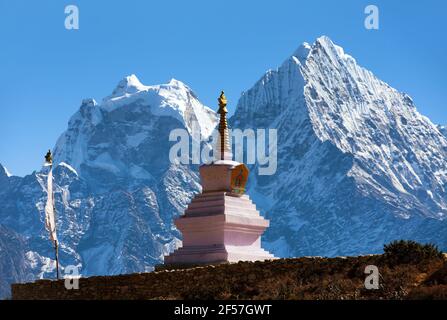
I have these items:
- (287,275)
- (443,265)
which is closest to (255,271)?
(287,275)

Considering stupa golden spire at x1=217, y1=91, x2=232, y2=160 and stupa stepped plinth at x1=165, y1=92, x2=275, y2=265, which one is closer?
stupa stepped plinth at x1=165, y1=92, x2=275, y2=265

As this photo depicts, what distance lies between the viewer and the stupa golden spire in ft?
182

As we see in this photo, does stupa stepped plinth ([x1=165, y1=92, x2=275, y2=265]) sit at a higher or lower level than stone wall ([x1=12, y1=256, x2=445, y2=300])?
higher

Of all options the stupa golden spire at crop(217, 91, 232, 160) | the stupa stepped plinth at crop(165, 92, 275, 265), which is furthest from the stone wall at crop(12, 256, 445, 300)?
the stupa golden spire at crop(217, 91, 232, 160)

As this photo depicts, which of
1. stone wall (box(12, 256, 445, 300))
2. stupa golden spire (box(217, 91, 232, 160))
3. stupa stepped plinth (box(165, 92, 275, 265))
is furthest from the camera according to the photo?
stupa golden spire (box(217, 91, 232, 160))

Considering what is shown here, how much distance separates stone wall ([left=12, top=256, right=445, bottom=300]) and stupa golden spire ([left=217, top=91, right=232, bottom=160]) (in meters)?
13.7

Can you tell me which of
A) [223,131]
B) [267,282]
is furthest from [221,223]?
[267,282]

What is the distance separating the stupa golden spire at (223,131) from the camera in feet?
182

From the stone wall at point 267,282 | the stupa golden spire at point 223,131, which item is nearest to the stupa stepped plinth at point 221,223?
the stupa golden spire at point 223,131

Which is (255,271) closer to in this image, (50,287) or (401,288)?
(401,288)

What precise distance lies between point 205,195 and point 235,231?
2.52 meters

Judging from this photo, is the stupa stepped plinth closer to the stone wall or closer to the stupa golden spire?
the stupa golden spire

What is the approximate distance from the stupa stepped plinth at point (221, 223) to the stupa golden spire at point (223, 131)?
77 mm

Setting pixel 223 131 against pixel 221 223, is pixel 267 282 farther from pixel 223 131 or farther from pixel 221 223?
pixel 223 131
